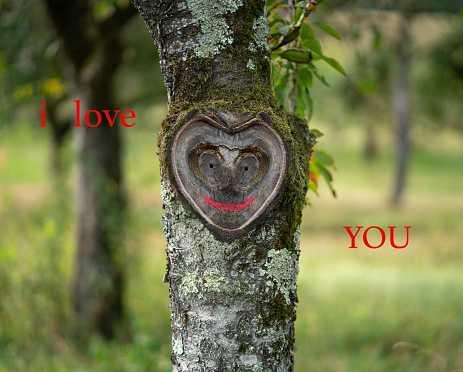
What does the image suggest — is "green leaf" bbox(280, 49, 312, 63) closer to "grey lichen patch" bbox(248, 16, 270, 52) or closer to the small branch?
the small branch

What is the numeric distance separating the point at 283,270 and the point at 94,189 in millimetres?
3788

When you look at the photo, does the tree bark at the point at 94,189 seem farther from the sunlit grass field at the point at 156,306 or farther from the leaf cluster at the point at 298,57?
the leaf cluster at the point at 298,57

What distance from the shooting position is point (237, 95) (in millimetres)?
1441

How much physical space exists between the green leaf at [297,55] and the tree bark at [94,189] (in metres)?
3.29

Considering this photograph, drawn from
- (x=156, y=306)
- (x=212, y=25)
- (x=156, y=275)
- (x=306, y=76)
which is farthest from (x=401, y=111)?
(x=212, y=25)

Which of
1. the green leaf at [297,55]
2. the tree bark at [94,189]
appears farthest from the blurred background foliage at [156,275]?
the green leaf at [297,55]

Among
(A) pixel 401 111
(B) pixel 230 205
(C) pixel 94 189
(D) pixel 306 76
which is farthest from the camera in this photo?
(A) pixel 401 111

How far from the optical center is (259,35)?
150cm

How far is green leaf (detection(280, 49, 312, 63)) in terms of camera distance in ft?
5.76

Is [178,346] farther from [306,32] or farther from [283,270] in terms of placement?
[306,32]

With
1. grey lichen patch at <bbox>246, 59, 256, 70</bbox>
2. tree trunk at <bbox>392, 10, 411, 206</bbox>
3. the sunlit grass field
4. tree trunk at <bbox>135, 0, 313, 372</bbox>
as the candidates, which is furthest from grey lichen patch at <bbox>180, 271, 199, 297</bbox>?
tree trunk at <bbox>392, 10, 411, 206</bbox>

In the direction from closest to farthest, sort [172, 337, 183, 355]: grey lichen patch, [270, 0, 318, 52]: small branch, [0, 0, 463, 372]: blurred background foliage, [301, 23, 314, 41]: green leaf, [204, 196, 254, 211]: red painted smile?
[204, 196, 254, 211]: red painted smile
[172, 337, 183, 355]: grey lichen patch
[270, 0, 318, 52]: small branch
[301, 23, 314, 41]: green leaf
[0, 0, 463, 372]: blurred background foliage

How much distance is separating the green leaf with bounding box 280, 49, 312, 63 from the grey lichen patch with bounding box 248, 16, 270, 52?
247 mm

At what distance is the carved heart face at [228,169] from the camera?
138 cm
